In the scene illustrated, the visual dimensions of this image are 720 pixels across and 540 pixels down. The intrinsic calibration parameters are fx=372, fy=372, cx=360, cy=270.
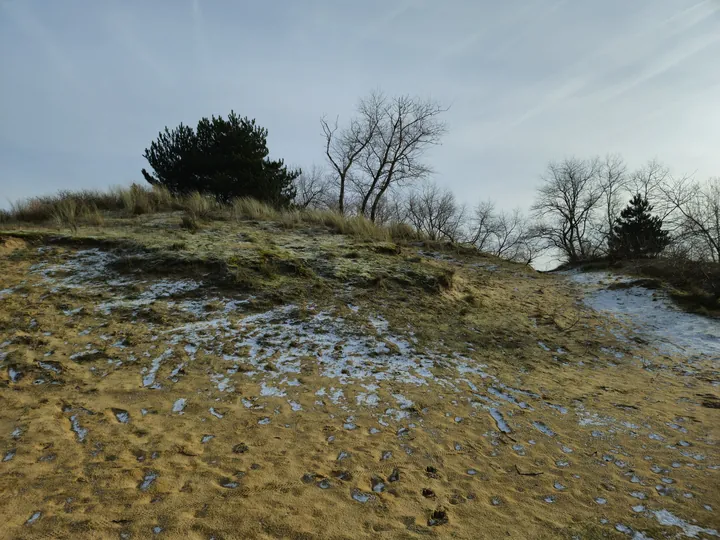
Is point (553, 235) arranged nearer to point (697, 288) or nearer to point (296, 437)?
point (697, 288)

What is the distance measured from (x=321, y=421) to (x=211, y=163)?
50.8ft

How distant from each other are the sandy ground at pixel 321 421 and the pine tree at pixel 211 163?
10.1 m

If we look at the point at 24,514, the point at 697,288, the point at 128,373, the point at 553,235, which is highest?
the point at 553,235

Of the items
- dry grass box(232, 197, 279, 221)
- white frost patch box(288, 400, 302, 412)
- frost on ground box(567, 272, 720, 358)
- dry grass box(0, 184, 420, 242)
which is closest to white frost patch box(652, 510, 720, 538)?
white frost patch box(288, 400, 302, 412)

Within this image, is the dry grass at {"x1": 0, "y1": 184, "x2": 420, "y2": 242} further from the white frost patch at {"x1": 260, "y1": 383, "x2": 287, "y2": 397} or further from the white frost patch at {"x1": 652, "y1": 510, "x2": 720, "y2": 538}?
the white frost patch at {"x1": 652, "y1": 510, "x2": 720, "y2": 538}

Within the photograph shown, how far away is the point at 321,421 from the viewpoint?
396 cm

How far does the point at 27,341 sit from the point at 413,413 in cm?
508

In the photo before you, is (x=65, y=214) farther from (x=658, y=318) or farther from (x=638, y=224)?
(x=638, y=224)

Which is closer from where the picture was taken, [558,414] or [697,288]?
[558,414]

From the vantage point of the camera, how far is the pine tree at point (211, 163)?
16.7m

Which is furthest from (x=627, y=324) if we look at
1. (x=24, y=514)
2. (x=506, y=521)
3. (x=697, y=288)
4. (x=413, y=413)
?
(x=24, y=514)

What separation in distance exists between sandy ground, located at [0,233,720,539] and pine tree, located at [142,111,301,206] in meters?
10.1

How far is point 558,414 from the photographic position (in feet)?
14.8

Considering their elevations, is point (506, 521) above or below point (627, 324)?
below
